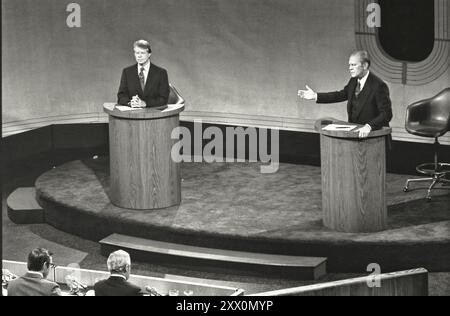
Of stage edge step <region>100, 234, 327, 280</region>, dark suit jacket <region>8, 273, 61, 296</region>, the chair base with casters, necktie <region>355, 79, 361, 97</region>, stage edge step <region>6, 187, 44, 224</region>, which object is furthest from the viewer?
stage edge step <region>6, 187, 44, 224</region>

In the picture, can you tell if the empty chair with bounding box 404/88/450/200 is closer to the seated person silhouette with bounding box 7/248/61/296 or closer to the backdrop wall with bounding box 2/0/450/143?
the backdrop wall with bounding box 2/0/450/143

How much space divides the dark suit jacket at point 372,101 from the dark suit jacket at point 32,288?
9.74 ft

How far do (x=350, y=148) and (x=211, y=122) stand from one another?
361 centimetres

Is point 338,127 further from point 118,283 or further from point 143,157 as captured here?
point 118,283

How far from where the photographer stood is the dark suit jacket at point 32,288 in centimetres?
525

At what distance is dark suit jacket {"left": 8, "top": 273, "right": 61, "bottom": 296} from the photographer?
17.2ft

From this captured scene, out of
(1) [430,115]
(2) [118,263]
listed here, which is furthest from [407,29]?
(2) [118,263]

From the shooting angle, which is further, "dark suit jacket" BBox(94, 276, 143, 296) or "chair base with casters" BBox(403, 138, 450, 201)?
"chair base with casters" BBox(403, 138, 450, 201)

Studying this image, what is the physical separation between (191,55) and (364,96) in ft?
11.4

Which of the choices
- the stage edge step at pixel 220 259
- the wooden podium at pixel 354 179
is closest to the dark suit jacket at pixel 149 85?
the stage edge step at pixel 220 259

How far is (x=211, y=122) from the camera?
10570 mm

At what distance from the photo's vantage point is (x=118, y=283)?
5305mm

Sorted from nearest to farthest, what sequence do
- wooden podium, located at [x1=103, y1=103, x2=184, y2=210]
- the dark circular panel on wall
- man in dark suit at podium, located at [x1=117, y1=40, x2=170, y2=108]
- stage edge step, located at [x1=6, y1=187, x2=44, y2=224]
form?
wooden podium, located at [x1=103, y1=103, x2=184, y2=210] → man in dark suit at podium, located at [x1=117, y1=40, x2=170, y2=108] → stage edge step, located at [x1=6, y1=187, x2=44, y2=224] → the dark circular panel on wall

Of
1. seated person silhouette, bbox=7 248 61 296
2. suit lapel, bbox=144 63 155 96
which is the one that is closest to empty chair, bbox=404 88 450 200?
suit lapel, bbox=144 63 155 96
